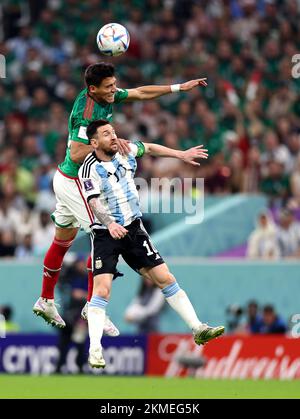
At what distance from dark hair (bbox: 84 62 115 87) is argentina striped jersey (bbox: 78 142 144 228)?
0.78 metres

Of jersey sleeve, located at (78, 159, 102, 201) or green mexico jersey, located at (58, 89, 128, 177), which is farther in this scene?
green mexico jersey, located at (58, 89, 128, 177)

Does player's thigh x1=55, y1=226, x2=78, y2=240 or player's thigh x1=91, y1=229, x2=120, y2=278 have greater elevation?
player's thigh x1=55, y1=226, x2=78, y2=240

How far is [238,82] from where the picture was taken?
87.6 ft

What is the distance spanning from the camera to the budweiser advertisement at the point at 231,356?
21.5m

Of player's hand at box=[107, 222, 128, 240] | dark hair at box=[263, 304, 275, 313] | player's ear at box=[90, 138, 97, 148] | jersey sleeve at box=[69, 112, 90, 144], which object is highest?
jersey sleeve at box=[69, 112, 90, 144]

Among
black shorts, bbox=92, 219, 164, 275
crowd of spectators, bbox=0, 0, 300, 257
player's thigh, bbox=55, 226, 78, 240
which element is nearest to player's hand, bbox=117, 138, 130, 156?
black shorts, bbox=92, 219, 164, 275

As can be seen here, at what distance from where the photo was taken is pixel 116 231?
44.6 feet

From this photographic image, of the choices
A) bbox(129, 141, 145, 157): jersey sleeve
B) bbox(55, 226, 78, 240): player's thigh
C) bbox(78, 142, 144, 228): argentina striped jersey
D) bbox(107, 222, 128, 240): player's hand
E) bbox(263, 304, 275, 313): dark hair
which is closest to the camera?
bbox(107, 222, 128, 240): player's hand

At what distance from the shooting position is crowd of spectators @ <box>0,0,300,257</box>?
24.0 meters

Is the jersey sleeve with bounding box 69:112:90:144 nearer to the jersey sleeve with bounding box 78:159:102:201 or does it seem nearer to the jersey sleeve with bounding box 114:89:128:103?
the jersey sleeve with bounding box 78:159:102:201

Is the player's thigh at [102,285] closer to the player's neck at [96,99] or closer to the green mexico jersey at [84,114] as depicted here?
the green mexico jersey at [84,114]

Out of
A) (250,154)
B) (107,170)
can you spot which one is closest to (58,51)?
(250,154)
